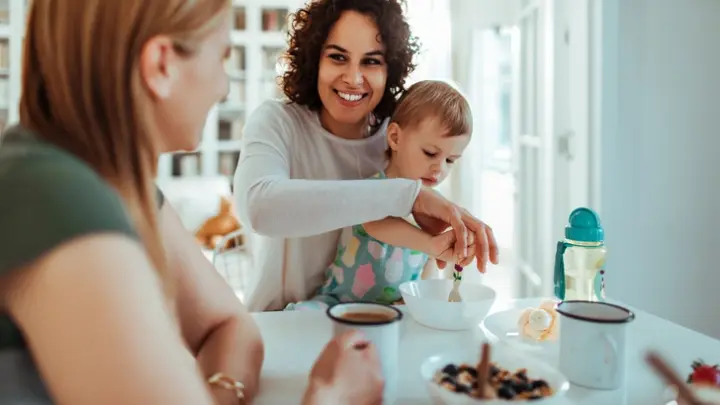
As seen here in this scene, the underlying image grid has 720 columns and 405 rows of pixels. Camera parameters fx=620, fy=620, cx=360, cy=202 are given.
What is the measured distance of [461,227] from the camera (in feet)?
3.44

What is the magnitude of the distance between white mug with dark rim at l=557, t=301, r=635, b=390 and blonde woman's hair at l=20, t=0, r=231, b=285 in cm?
55

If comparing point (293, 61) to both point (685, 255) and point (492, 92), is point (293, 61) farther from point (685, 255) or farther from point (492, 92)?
point (492, 92)

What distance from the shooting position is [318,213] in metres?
1.11

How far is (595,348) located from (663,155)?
140 cm

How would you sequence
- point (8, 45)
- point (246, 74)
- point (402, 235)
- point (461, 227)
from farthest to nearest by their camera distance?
point (246, 74), point (8, 45), point (402, 235), point (461, 227)

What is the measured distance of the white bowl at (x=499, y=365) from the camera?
65cm

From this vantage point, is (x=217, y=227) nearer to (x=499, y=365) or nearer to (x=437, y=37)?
(x=437, y=37)

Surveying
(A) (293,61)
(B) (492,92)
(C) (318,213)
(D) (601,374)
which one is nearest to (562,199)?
(A) (293,61)

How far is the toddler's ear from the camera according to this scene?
1.35m

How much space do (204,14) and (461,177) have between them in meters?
2.71

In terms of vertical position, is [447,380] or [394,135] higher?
[394,135]

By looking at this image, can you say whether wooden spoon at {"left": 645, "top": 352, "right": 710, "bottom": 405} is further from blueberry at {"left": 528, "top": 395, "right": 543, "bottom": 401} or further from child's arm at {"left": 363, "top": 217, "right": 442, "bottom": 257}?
child's arm at {"left": 363, "top": 217, "right": 442, "bottom": 257}

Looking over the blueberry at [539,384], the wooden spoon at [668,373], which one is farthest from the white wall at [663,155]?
the wooden spoon at [668,373]

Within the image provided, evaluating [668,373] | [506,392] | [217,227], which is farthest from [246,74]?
[668,373]
